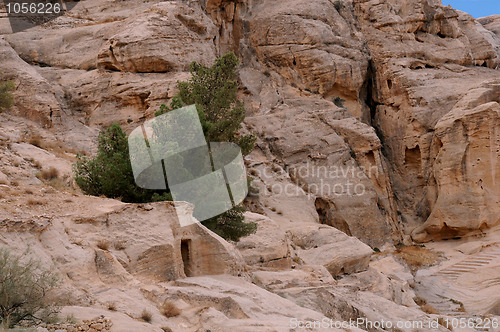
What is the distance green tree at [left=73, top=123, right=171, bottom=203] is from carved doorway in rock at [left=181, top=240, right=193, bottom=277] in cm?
A: 210

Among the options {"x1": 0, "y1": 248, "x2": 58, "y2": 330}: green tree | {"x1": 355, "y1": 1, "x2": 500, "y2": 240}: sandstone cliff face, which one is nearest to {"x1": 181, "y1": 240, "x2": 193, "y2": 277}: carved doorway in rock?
{"x1": 0, "y1": 248, "x2": 58, "y2": 330}: green tree

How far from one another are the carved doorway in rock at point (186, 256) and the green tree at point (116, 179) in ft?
6.90

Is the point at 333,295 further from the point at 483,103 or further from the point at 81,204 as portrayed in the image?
the point at 483,103

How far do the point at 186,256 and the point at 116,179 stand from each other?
11.6 ft

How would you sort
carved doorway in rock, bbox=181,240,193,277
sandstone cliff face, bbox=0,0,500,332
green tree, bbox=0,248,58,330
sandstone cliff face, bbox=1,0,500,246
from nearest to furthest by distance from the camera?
green tree, bbox=0,248,58,330 < sandstone cliff face, bbox=0,0,500,332 < carved doorway in rock, bbox=181,240,193,277 < sandstone cliff face, bbox=1,0,500,246

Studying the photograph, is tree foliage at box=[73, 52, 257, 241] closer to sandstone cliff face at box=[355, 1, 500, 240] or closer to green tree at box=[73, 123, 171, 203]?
green tree at box=[73, 123, 171, 203]

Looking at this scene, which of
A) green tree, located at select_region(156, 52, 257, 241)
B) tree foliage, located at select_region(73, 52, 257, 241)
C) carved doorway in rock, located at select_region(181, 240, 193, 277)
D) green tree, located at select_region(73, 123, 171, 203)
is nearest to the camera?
carved doorway in rock, located at select_region(181, 240, 193, 277)

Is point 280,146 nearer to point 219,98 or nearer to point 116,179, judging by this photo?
point 219,98

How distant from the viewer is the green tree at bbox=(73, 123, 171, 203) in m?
12.9

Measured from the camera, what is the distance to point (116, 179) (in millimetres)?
12945

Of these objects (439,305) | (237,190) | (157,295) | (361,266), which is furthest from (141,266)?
(439,305)

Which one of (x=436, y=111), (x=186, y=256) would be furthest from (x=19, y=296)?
(x=436, y=111)

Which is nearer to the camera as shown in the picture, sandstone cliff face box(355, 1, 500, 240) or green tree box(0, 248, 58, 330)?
green tree box(0, 248, 58, 330)

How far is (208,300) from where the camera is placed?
835cm
